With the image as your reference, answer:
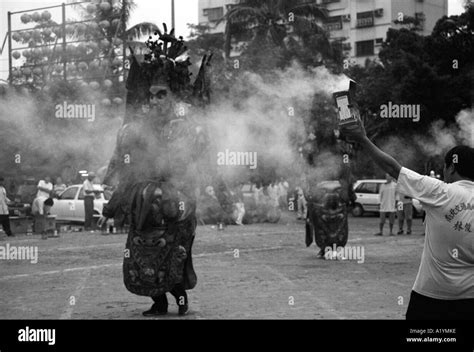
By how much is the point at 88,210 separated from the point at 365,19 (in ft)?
111

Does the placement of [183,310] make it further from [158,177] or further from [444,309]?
[444,309]

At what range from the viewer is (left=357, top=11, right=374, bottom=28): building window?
170 ft

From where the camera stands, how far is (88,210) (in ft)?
73.4

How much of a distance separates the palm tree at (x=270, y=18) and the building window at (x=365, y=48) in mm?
20740

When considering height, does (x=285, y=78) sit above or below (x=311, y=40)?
below

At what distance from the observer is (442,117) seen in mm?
22859

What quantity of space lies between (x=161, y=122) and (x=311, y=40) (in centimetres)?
2351

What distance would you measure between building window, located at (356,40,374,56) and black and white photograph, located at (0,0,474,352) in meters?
21.6

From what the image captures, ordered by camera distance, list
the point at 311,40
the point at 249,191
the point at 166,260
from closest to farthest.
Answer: the point at 166,260
the point at 249,191
the point at 311,40

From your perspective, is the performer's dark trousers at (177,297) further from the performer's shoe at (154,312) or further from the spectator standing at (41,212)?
the spectator standing at (41,212)

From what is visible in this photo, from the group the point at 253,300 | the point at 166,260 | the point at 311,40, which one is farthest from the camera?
the point at 311,40

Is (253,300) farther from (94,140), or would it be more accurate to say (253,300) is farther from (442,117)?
(442,117)

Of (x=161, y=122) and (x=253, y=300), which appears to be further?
(x=253, y=300)
